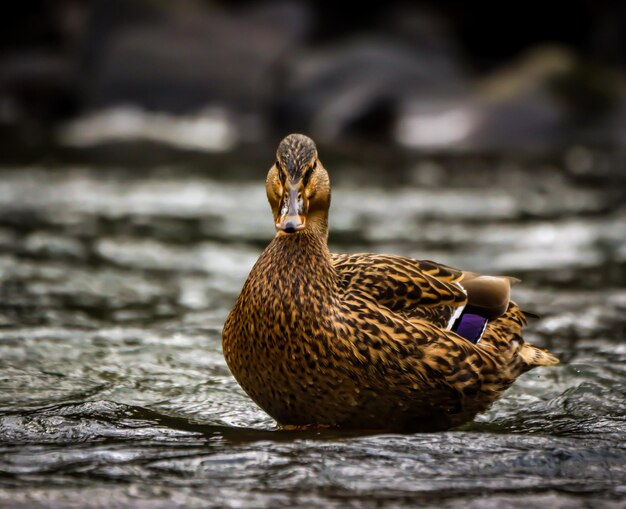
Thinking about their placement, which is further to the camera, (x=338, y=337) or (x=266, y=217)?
(x=266, y=217)

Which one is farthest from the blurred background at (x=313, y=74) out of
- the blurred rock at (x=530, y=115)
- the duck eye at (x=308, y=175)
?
the duck eye at (x=308, y=175)

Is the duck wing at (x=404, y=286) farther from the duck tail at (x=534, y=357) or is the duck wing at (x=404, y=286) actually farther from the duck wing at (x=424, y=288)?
the duck tail at (x=534, y=357)

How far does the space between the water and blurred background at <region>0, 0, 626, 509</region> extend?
0.08ft

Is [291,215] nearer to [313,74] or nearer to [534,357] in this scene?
[534,357]

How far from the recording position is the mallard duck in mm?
Result: 5047

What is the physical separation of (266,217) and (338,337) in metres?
7.32

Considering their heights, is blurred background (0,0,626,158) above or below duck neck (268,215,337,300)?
above

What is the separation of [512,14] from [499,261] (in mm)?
14082

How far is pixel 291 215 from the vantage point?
4.96 metres

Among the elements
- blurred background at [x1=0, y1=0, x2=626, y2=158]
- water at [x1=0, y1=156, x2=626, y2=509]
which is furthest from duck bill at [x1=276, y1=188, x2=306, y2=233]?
blurred background at [x1=0, y1=0, x2=626, y2=158]

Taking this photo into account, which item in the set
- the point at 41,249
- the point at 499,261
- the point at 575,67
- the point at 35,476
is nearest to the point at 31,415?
the point at 35,476

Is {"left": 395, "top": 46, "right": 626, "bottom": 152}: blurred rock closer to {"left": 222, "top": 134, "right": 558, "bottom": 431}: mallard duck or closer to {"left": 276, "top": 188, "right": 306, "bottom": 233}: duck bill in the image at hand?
{"left": 222, "top": 134, "right": 558, "bottom": 431}: mallard duck

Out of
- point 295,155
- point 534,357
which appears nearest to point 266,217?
point 534,357

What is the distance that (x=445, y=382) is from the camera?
17.3 ft
